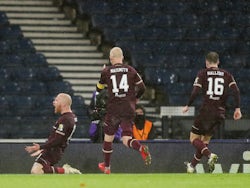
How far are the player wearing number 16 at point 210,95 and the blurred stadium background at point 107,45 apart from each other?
5.09 meters

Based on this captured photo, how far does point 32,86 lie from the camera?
19750 mm

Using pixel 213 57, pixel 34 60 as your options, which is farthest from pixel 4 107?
pixel 213 57

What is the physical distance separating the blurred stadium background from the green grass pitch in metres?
7.16

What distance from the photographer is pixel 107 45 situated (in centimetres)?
2188

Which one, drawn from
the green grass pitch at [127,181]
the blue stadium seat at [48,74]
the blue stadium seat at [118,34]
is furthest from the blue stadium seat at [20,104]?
the green grass pitch at [127,181]

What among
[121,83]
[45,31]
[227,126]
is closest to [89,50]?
[45,31]

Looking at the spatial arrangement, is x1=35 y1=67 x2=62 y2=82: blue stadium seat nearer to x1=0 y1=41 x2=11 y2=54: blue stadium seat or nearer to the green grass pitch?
x1=0 y1=41 x2=11 y2=54: blue stadium seat

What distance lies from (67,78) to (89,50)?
5.06 feet

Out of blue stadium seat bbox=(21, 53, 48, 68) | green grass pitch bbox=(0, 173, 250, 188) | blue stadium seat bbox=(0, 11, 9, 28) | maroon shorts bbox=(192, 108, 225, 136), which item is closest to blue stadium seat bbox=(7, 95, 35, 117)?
blue stadium seat bbox=(21, 53, 48, 68)

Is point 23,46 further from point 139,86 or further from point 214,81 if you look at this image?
point 139,86

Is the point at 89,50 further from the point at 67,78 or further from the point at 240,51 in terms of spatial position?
the point at 240,51

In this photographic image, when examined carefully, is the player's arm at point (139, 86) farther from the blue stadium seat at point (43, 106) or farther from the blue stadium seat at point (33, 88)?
the blue stadium seat at point (33, 88)

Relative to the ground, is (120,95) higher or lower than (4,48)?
lower

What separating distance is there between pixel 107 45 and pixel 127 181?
443 inches
